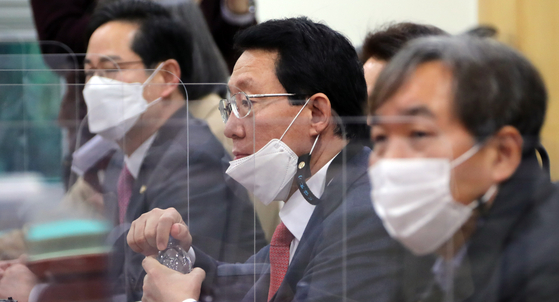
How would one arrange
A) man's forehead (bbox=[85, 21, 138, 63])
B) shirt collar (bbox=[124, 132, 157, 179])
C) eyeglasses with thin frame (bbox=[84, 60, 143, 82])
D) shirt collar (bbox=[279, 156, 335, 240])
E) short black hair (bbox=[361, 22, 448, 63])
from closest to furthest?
shirt collar (bbox=[279, 156, 335, 240]) → shirt collar (bbox=[124, 132, 157, 179]) → short black hair (bbox=[361, 22, 448, 63]) → eyeglasses with thin frame (bbox=[84, 60, 143, 82]) → man's forehead (bbox=[85, 21, 138, 63])

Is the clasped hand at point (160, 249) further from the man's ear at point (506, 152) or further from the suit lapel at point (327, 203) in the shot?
the man's ear at point (506, 152)

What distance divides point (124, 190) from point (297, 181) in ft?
1.29

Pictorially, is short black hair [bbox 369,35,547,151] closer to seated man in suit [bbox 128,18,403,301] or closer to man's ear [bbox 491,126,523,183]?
man's ear [bbox 491,126,523,183]

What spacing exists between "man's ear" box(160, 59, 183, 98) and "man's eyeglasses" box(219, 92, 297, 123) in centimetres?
13

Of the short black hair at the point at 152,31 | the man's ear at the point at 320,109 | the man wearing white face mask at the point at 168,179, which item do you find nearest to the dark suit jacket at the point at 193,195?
the man wearing white face mask at the point at 168,179

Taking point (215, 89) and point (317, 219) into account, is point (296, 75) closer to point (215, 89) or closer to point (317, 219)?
point (215, 89)

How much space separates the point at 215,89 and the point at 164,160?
0.20 m

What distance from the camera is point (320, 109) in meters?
1.25

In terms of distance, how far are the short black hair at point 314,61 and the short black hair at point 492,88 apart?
0.37 m

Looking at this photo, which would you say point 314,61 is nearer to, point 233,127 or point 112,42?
point 233,127

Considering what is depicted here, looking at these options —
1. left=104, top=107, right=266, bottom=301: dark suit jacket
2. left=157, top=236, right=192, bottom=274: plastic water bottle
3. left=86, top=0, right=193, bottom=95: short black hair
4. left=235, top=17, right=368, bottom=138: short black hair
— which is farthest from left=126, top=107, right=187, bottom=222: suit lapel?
left=86, top=0, right=193, bottom=95: short black hair

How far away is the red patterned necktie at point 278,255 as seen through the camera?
120 centimetres

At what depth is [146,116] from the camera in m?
1.29

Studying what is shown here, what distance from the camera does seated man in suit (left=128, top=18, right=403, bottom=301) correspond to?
1.05m
